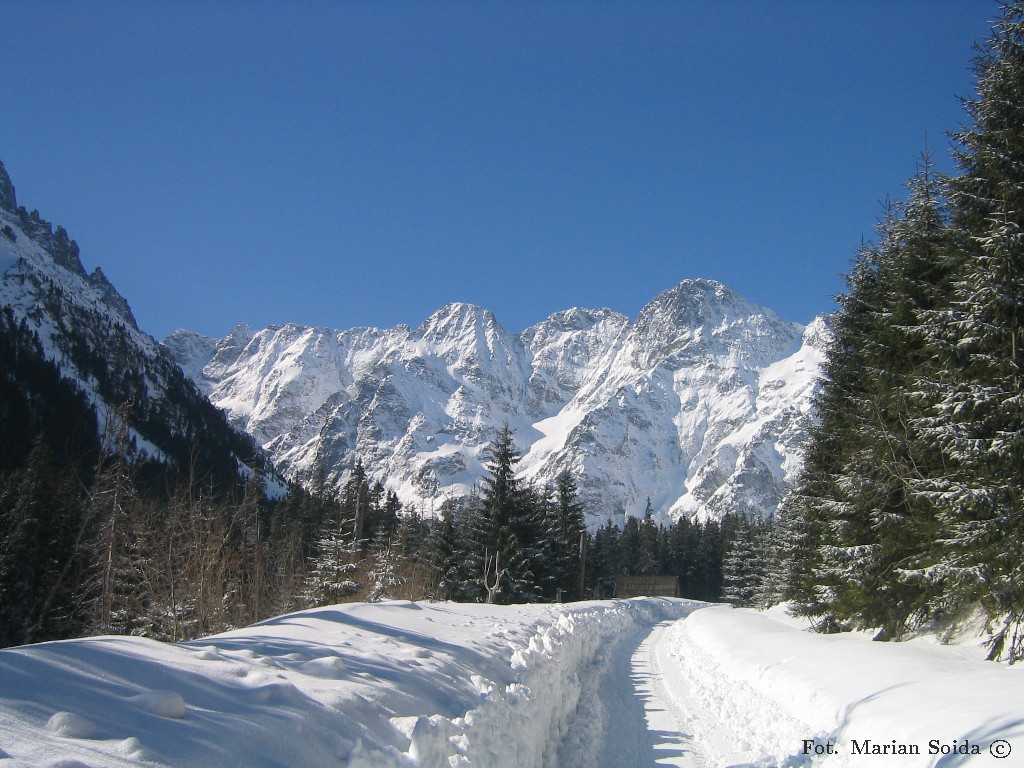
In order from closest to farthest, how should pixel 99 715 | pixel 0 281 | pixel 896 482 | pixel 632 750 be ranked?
pixel 99 715
pixel 632 750
pixel 896 482
pixel 0 281

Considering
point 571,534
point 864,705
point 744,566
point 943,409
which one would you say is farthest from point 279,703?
point 744,566

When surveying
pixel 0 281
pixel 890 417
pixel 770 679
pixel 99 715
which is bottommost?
pixel 770 679

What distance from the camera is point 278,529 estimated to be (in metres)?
59.7

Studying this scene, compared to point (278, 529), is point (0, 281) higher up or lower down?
higher up

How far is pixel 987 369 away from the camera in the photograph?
10375 millimetres

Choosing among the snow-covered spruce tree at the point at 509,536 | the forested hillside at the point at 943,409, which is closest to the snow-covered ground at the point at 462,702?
the forested hillside at the point at 943,409

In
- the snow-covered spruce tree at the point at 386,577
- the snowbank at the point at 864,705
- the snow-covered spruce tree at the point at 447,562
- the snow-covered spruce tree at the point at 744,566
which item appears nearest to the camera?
the snowbank at the point at 864,705

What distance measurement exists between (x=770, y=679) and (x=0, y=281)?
15272 centimetres

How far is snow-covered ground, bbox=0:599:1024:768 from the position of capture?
147 inches

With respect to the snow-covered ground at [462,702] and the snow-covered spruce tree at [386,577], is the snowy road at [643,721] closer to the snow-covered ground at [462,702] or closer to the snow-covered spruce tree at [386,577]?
the snow-covered ground at [462,702]

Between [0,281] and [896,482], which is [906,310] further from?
[0,281]

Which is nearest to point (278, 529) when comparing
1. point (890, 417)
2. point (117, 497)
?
point (117, 497)

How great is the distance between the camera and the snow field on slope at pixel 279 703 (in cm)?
340

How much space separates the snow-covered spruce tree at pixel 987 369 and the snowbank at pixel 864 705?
1.33 metres
